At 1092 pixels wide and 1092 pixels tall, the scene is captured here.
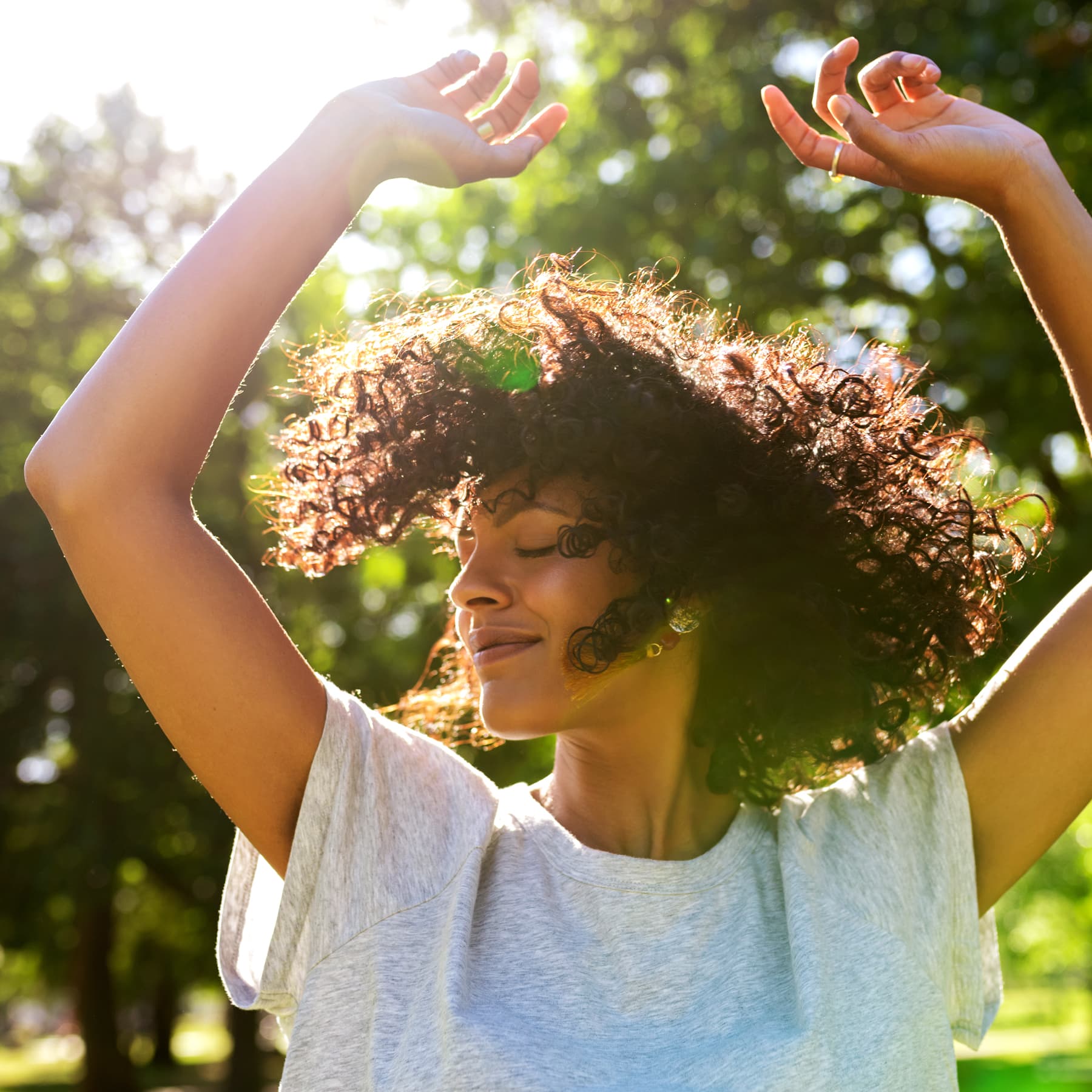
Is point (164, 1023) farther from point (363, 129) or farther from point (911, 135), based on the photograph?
point (911, 135)

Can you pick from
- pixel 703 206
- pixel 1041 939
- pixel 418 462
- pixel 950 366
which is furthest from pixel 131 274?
pixel 1041 939

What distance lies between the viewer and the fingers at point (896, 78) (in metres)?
2.18

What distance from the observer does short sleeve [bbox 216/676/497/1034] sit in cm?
182

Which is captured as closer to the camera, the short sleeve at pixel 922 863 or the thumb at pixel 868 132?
the short sleeve at pixel 922 863

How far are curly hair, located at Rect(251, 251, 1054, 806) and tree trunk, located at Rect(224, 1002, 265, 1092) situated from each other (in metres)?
17.6

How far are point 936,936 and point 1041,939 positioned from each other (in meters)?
37.2

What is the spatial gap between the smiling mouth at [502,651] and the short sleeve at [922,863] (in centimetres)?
61

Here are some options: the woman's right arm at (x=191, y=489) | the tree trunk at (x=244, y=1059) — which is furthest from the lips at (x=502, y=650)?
the tree trunk at (x=244, y=1059)

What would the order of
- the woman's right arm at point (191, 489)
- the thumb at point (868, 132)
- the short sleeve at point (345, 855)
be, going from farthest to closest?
the thumb at point (868, 132)
the short sleeve at point (345, 855)
the woman's right arm at point (191, 489)

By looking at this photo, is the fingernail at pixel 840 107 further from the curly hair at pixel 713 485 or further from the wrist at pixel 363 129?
the wrist at pixel 363 129

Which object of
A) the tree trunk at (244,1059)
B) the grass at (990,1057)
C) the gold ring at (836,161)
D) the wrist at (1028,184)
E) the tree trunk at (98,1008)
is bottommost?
the grass at (990,1057)

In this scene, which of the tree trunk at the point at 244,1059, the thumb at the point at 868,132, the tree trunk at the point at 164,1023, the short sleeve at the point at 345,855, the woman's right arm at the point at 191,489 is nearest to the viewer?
the woman's right arm at the point at 191,489

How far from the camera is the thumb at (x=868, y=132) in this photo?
2068 mm

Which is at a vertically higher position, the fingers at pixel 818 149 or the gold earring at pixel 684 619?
the fingers at pixel 818 149
